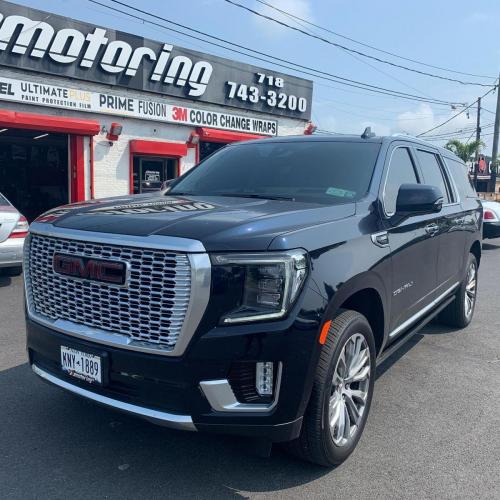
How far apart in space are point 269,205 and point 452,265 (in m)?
2.57

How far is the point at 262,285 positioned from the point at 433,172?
2994mm

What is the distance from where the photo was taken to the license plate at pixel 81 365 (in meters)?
2.78

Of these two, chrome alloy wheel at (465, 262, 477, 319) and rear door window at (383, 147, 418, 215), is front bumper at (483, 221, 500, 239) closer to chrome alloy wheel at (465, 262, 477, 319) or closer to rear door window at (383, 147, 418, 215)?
chrome alloy wheel at (465, 262, 477, 319)

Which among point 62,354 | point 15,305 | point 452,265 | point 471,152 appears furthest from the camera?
point 471,152

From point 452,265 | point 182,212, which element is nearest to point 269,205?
point 182,212

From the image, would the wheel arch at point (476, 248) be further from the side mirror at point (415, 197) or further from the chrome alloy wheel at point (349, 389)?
the chrome alloy wheel at point (349, 389)

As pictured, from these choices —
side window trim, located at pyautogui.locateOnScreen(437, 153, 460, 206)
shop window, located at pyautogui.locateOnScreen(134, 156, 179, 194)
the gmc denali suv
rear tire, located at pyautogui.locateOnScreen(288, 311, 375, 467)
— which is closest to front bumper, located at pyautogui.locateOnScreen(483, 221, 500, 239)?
side window trim, located at pyautogui.locateOnScreen(437, 153, 460, 206)

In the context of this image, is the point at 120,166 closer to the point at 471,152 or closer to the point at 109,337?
the point at 109,337

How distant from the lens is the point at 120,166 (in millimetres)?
14945

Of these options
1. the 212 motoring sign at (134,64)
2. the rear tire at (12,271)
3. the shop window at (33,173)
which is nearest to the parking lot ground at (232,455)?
the rear tire at (12,271)

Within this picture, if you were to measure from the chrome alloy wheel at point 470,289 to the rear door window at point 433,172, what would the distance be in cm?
132

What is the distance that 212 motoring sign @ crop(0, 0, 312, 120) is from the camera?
12570mm

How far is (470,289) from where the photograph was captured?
627cm

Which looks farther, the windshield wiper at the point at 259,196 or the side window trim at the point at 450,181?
the side window trim at the point at 450,181
